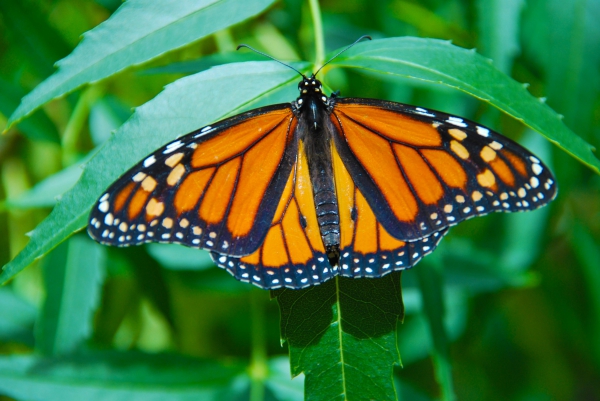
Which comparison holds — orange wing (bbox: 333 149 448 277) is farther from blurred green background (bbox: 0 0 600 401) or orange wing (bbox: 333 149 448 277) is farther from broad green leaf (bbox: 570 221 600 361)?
broad green leaf (bbox: 570 221 600 361)

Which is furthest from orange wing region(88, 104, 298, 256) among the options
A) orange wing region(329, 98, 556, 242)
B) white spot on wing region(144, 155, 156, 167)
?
orange wing region(329, 98, 556, 242)

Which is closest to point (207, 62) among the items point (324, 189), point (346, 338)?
point (324, 189)

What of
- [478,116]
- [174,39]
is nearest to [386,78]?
[478,116]

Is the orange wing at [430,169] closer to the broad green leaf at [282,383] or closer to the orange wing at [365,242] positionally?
the orange wing at [365,242]

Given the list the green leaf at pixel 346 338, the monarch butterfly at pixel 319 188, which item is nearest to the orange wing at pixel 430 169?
the monarch butterfly at pixel 319 188

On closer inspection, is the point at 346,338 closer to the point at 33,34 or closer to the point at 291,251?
the point at 291,251

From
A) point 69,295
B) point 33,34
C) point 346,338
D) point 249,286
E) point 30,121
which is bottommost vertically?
point 346,338

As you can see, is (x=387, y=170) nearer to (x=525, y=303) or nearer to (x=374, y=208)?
(x=374, y=208)
